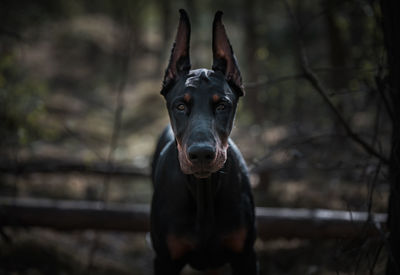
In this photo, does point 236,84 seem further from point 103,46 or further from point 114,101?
point 103,46

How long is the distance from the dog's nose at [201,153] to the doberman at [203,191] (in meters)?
0.21

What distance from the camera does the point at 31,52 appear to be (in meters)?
21.2

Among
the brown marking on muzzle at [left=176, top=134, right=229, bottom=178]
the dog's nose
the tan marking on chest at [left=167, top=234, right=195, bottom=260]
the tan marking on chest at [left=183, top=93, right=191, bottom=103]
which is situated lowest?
the tan marking on chest at [left=167, top=234, right=195, bottom=260]

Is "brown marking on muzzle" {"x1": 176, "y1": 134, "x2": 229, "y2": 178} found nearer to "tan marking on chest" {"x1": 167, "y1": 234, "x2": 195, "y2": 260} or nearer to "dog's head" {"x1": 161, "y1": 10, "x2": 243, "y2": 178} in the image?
"dog's head" {"x1": 161, "y1": 10, "x2": 243, "y2": 178}

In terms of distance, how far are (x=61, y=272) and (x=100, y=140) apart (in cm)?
772

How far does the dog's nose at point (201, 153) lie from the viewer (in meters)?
2.46

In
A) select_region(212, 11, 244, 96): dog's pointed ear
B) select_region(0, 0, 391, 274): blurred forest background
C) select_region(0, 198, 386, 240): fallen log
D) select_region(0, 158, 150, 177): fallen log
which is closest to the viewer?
select_region(212, 11, 244, 96): dog's pointed ear

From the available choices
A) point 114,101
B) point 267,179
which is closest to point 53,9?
point 114,101

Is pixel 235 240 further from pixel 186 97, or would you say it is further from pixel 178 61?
pixel 178 61

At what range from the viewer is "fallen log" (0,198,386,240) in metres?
5.86

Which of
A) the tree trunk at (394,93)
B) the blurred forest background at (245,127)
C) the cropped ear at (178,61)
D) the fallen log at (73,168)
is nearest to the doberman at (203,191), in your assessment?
the cropped ear at (178,61)

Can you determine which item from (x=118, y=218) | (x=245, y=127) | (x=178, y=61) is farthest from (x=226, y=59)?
(x=245, y=127)

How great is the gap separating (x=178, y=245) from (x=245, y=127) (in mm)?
8670

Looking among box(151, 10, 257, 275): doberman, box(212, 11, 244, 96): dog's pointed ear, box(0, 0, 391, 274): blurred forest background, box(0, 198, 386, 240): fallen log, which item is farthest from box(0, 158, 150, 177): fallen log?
box(212, 11, 244, 96): dog's pointed ear
